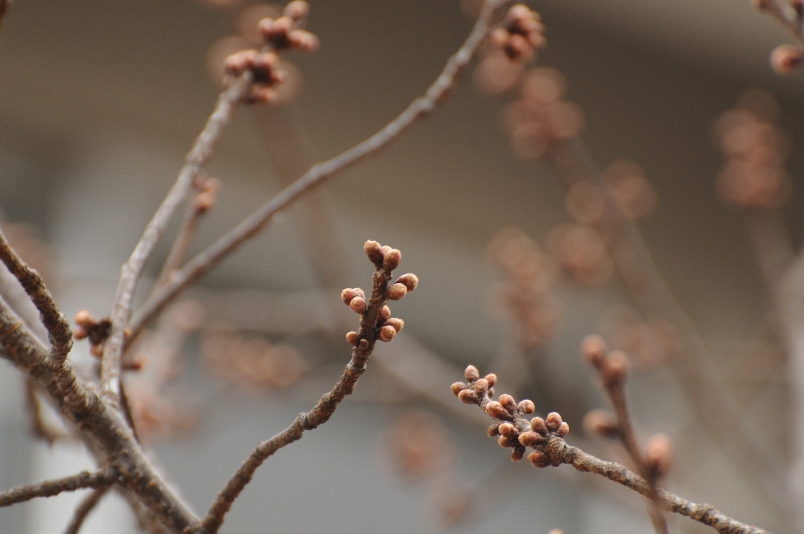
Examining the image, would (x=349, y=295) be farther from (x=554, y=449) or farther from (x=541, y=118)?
(x=541, y=118)

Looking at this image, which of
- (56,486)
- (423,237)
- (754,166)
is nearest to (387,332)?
(56,486)

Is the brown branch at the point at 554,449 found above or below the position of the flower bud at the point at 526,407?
below

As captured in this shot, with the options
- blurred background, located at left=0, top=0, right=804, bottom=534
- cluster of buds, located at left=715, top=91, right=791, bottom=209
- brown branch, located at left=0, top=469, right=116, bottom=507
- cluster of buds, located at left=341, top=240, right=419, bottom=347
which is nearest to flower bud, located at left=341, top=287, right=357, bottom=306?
cluster of buds, located at left=341, top=240, right=419, bottom=347

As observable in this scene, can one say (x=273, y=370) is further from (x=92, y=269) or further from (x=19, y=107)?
(x=19, y=107)

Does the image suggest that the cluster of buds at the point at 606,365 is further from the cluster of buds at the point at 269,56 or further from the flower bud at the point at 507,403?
the cluster of buds at the point at 269,56

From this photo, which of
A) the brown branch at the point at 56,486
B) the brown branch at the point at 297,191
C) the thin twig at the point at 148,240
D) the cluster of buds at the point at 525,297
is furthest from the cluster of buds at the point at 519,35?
the cluster of buds at the point at 525,297

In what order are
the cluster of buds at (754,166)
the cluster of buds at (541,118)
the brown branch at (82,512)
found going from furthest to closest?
the cluster of buds at (754,166)
the cluster of buds at (541,118)
the brown branch at (82,512)

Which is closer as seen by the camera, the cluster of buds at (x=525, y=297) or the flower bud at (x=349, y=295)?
the flower bud at (x=349, y=295)
